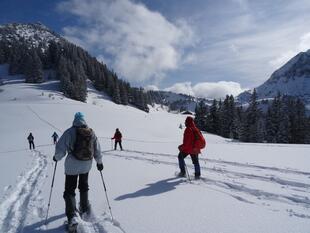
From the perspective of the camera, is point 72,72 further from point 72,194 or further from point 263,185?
point 72,194

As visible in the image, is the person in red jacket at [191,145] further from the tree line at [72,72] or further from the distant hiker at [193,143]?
the tree line at [72,72]

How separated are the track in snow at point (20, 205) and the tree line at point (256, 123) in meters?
54.4

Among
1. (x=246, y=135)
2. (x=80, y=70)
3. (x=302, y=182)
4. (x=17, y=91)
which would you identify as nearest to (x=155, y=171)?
(x=302, y=182)

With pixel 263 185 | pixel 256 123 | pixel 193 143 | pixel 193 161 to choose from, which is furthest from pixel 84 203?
pixel 256 123

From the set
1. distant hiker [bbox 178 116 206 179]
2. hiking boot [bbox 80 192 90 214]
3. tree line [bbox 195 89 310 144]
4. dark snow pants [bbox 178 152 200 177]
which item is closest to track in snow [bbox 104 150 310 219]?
dark snow pants [bbox 178 152 200 177]

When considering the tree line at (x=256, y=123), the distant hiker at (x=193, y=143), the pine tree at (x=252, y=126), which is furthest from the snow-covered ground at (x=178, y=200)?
the pine tree at (x=252, y=126)

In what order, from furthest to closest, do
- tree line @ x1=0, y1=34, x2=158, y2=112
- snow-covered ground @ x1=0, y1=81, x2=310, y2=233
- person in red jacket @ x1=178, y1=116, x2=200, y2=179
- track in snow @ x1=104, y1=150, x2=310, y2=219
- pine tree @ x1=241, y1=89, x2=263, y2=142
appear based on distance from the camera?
tree line @ x1=0, y1=34, x2=158, y2=112 → pine tree @ x1=241, y1=89, x2=263, y2=142 → person in red jacket @ x1=178, y1=116, x2=200, y2=179 → track in snow @ x1=104, y1=150, x2=310, y2=219 → snow-covered ground @ x1=0, y1=81, x2=310, y2=233

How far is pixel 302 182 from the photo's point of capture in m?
8.45

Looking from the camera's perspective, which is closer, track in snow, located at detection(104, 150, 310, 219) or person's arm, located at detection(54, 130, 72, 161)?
person's arm, located at detection(54, 130, 72, 161)

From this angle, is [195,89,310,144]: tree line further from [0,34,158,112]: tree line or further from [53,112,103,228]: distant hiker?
[53,112,103,228]: distant hiker

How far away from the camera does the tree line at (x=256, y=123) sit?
55031 millimetres

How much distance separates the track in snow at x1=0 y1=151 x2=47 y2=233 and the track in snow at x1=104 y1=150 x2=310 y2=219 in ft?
15.0

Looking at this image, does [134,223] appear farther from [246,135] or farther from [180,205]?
[246,135]

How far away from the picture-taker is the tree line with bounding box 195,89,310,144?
55031 mm
